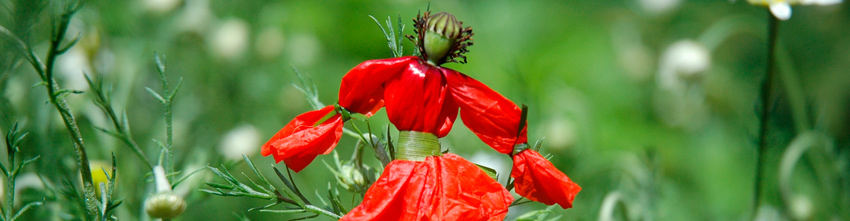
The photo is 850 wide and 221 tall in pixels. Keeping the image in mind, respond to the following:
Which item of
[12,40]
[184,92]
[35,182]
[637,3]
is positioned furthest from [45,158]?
[637,3]

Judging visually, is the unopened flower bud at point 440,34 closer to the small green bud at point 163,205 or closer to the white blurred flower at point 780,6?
the small green bud at point 163,205

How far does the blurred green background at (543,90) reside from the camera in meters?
0.66

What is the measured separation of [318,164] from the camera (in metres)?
1.04

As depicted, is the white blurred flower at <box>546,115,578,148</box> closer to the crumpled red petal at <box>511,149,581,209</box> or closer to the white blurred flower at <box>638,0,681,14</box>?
the crumpled red petal at <box>511,149,581,209</box>

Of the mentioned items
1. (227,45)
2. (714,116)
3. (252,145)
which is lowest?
(714,116)

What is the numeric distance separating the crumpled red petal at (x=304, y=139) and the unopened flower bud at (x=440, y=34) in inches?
2.0

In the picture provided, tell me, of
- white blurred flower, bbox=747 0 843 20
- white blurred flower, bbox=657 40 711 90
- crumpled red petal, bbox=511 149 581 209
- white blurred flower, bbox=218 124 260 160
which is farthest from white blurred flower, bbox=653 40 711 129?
crumpled red petal, bbox=511 149 581 209

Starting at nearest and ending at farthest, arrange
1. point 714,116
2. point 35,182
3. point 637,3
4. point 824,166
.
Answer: point 35,182
point 824,166
point 714,116
point 637,3

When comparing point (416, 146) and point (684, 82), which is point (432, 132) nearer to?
point (416, 146)

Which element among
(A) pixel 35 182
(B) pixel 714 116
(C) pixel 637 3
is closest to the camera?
(A) pixel 35 182

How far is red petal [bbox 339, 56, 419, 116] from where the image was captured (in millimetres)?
332

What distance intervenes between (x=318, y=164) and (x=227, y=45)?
0.20 m

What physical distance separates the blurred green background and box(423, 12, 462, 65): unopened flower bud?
69 millimetres

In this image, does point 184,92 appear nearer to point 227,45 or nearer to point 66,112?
point 227,45
